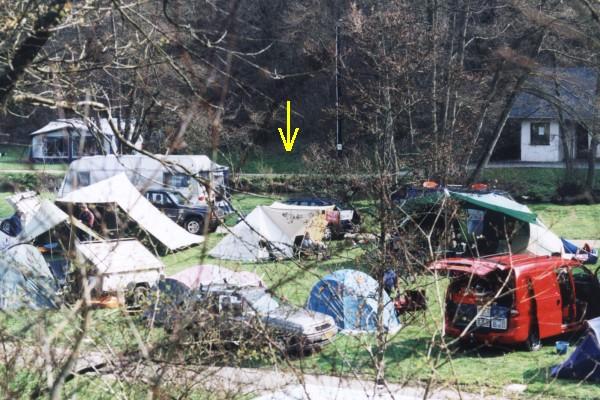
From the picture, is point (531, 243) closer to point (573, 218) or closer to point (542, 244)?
point (542, 244)

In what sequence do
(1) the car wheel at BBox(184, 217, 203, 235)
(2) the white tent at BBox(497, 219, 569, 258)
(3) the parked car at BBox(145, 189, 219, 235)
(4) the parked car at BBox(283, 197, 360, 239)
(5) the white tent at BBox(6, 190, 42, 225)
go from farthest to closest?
1. (3) the parked car at BBox(145, 189, 219, 235)
2. (1) the car wheel at BBox(184, 217, 203, 235)
3. (4) the parked car at BBox(283, 197, 360, 239)
4. (2) the white tent at BBox(497, 219, 569, 258)
5. (5) the white tent at BBox(6, 190, 42, 225)

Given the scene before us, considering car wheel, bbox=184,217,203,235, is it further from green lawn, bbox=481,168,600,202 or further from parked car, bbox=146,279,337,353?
parked car, bbox=146,279,337,353

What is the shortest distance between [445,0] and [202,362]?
2758 cm

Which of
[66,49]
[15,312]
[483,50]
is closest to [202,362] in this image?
[15,312]

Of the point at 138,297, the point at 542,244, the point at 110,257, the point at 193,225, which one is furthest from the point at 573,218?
the point at 110,257

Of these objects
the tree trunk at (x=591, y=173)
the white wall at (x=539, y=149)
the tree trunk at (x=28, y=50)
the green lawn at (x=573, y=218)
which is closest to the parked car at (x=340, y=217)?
the green lawn at (x=573, y=218)

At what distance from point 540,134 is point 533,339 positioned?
31781 mm

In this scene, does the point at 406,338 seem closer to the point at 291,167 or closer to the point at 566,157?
the point at 566,157

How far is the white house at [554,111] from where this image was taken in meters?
29.0

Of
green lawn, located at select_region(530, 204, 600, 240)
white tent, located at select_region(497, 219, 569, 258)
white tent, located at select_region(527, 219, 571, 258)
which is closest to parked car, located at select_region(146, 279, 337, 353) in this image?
white tent, located at select_region(497, 219, 569, 258)

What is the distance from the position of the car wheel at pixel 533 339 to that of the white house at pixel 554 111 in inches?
582

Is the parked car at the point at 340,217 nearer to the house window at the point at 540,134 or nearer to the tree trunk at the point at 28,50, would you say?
the tree trunk at the point at 28,50

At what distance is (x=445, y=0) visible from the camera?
32219 mm

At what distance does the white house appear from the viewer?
2898 centimetres
